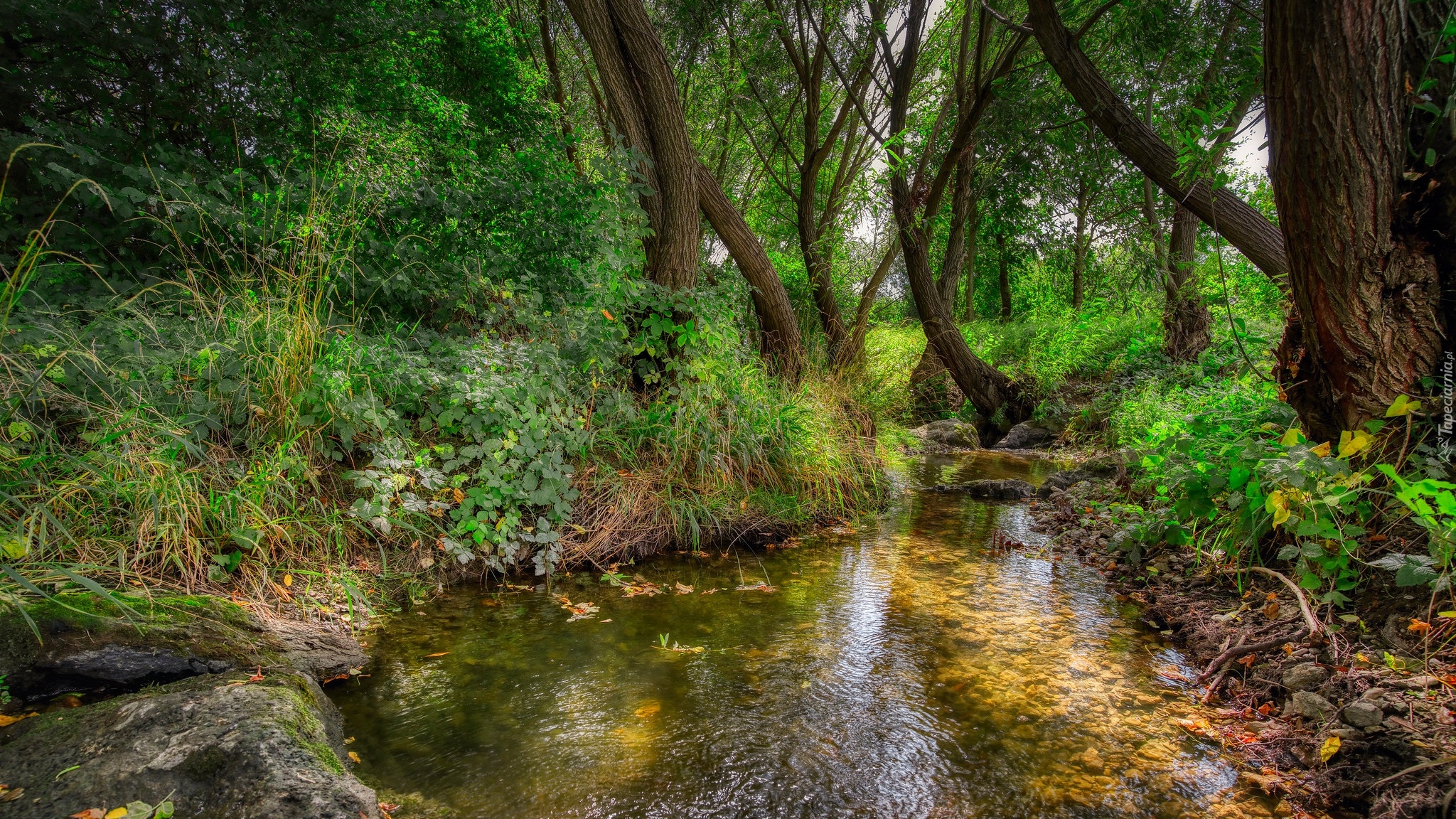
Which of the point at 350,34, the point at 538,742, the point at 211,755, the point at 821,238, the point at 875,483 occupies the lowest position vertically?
the point at 538,742

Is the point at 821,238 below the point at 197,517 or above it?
above

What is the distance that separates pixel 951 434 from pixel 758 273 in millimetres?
5015

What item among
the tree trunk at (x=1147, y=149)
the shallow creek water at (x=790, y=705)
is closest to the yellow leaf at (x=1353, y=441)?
the shallow creek water at (x=790, y=705)

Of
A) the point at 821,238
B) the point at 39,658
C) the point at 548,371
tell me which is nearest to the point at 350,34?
the point at 548,371

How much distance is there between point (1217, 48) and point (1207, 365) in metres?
3.35

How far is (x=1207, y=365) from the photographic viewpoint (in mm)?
7547

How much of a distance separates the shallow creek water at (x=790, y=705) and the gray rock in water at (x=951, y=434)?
649cm

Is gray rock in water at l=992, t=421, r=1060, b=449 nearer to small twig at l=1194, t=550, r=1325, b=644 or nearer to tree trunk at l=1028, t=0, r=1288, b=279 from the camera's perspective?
tree trunk at l=1028, t=0, r=1288, b=279

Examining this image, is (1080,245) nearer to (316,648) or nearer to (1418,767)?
(1418,767)

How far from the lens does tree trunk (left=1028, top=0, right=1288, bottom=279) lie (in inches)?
180

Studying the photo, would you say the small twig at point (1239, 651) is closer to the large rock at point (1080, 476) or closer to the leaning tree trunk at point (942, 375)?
the large rock at point (1080, 476)

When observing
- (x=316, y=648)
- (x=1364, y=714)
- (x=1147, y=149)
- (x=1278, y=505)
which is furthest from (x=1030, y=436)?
(x=316, y=648)

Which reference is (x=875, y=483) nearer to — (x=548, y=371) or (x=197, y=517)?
(x=548, y=371)

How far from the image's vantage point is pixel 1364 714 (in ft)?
6.57
